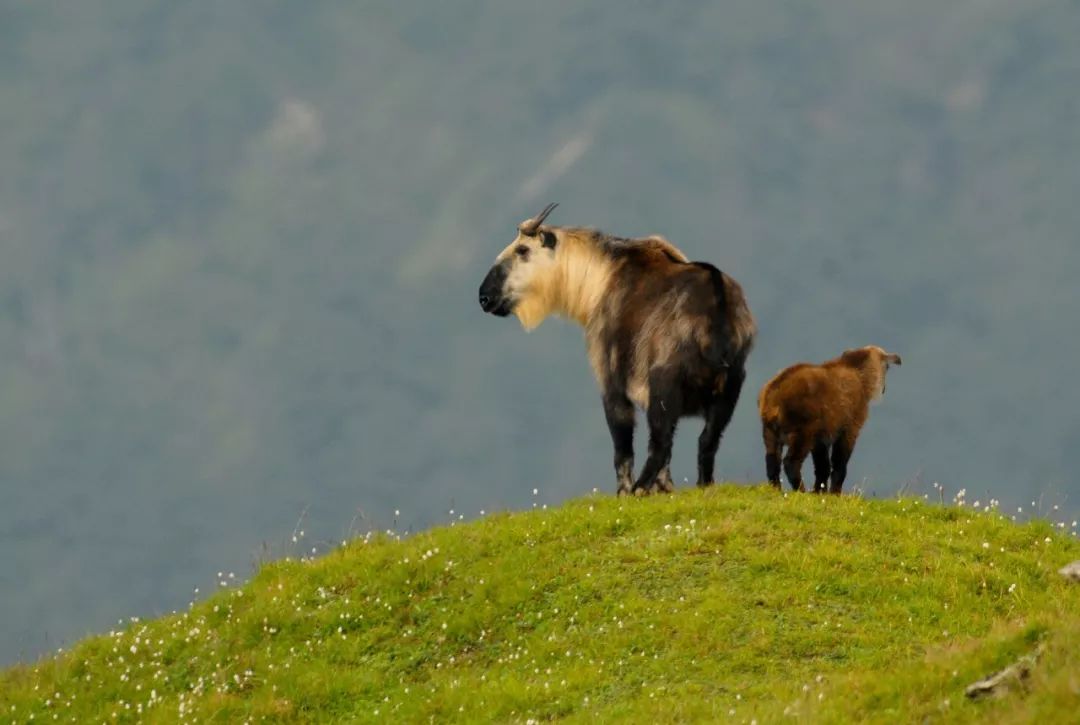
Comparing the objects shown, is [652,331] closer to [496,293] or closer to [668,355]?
[668,355]

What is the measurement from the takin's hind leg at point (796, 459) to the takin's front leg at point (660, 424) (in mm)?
1485

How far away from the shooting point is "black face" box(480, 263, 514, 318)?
19547mm

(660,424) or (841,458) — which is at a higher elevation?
(660,424)

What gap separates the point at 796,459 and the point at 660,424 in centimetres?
182

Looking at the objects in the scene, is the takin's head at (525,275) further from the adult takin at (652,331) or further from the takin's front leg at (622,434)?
the takin's front leg at (622,434)

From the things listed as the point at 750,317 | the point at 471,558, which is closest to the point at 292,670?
the point at 471,558

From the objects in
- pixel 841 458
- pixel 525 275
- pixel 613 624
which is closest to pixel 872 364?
pixel 841 458

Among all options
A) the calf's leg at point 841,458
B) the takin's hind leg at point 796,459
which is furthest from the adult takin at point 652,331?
the calf's leg at point 841,458

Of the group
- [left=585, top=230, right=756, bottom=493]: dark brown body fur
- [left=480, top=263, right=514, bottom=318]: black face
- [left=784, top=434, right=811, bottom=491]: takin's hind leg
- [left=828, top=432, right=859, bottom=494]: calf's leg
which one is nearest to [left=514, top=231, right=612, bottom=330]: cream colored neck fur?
[left=480, top=263, right=514, bottom=318]: black face

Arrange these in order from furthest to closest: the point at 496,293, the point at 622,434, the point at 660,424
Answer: the point at 496,293 → the point at 622,434 → the point at 660,424

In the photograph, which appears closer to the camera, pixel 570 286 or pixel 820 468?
pixel 820 468

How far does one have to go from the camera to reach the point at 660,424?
1658 cm

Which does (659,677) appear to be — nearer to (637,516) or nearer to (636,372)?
(637,516)

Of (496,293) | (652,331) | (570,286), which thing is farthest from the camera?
→ (496,293)
